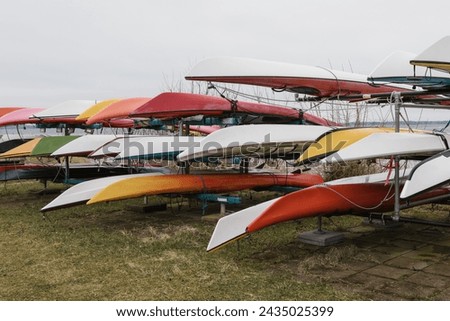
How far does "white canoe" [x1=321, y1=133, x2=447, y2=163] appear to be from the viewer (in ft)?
14.3

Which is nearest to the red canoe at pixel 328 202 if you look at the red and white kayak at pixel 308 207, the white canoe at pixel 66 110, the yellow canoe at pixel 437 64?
the red and white kayak at pixel 308 207

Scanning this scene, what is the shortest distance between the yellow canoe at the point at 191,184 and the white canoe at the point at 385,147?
2.45m

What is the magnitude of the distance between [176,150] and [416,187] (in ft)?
11.0

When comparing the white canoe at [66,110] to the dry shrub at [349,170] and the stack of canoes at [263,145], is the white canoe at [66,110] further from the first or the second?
the dry shrub at [349,170]

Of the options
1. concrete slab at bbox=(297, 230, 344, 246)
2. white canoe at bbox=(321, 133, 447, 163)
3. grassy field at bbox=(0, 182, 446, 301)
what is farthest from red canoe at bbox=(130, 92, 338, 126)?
white canoe at bbox=(321, 133, 447, 163)

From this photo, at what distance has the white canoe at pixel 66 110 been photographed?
912cm

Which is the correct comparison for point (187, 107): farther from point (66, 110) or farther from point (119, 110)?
point (66, 110)

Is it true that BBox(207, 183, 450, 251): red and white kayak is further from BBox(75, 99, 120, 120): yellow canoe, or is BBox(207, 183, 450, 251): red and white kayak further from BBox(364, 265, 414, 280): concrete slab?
BBox(75, 99, 120, 120): yellow canoe

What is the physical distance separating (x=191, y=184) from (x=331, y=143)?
2.28 meters

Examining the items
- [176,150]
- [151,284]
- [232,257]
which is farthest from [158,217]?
[151,284]

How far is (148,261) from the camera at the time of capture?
173 inches

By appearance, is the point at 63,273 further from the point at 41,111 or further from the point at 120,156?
the point at 41,111

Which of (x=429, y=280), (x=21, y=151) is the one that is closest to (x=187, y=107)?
(x=21, y=151)

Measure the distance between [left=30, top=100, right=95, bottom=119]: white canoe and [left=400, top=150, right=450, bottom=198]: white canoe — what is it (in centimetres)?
666
